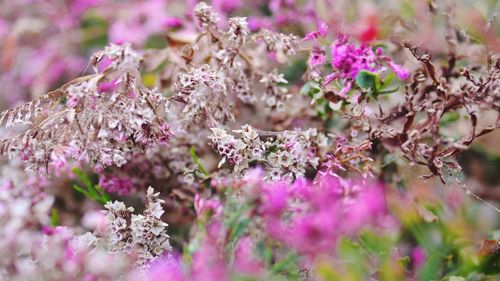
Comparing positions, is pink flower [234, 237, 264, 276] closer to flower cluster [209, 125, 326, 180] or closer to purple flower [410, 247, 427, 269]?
flower cluster [209, 125, 326, 180]

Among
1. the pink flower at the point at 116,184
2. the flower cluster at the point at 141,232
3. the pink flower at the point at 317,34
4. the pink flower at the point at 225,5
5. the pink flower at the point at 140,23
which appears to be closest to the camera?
the flower cluster at the point at 141,232

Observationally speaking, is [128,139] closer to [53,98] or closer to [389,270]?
[53,98]

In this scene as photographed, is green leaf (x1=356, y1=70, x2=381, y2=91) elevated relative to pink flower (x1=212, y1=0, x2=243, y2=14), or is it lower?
elevated

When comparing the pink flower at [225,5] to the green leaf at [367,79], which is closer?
the green leaf at [367,79]

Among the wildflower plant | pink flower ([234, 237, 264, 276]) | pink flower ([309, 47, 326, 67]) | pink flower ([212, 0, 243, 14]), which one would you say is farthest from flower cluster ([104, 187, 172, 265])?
pink flower ([212, 0, 243, 14])

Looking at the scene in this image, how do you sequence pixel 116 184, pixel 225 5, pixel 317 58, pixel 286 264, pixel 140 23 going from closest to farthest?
pixel 286 264, pixel 317 58, pixel 116 184, pixel 225 5, pixel 140 23

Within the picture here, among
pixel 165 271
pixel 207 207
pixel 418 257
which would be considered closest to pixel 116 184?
pixel 207 207

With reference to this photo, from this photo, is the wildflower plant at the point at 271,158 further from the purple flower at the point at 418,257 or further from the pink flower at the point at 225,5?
the pink flower at the point at 225,5

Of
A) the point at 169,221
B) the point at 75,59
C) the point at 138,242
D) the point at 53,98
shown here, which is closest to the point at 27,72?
the point at 75,59

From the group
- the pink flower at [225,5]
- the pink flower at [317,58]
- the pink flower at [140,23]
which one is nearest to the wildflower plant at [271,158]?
the pink flower at [317,58]

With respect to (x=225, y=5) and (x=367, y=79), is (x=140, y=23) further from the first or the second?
(x=367, y=79)

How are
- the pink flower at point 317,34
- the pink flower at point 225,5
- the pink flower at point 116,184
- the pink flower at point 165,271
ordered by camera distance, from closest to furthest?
the pink flower at point 165,271 < the pink flower at point 317,34 < the pink flower at point 116,184 < the pink flower at point 225,5

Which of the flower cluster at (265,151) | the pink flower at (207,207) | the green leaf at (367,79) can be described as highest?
the green leaf at (367,79)

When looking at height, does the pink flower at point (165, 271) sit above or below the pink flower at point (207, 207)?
above
